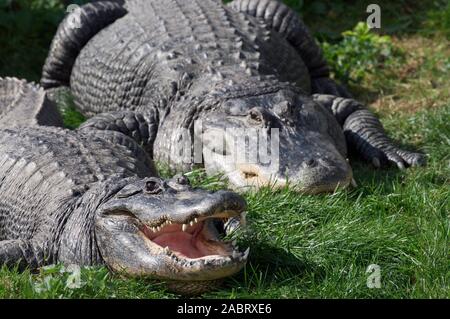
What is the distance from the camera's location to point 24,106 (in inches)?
301

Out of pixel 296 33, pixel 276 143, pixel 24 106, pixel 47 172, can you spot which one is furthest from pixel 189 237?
pixel 296 33

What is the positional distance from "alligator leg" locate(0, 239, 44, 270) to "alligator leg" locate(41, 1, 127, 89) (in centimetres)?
384

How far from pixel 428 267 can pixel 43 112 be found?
139 inches

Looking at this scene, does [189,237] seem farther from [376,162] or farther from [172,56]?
[172,56]

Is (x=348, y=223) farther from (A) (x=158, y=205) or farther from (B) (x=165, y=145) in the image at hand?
(B) (x=165, y=145)

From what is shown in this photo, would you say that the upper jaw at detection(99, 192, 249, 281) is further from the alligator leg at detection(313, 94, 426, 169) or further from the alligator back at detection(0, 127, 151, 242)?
the alligator leg at detection(313, 94, 426, 169)

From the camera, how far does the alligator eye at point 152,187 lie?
504 centimetres

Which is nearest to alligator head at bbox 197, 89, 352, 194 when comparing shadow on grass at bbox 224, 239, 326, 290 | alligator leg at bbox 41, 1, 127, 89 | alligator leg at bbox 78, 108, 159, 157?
alligator leg at bbox 78, 108, 159, 157

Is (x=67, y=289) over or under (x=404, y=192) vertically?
over

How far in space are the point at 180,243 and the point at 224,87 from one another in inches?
95.6

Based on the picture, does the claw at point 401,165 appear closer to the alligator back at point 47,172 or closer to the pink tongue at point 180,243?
the alligator back at point 47,172

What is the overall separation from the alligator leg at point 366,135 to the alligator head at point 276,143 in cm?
30

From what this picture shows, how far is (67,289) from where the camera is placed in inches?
187
